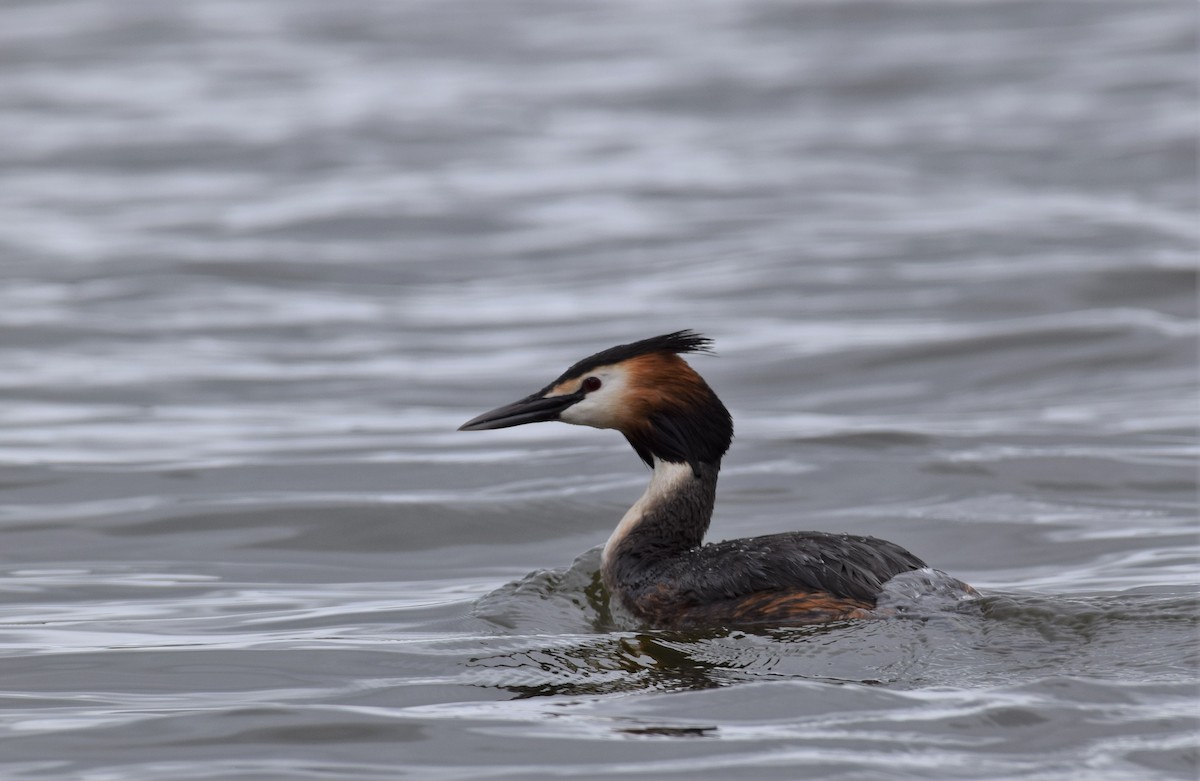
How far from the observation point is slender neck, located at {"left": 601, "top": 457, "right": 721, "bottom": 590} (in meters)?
7.14

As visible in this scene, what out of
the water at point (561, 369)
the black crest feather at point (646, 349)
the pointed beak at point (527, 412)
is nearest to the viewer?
the water at point (561, 369)

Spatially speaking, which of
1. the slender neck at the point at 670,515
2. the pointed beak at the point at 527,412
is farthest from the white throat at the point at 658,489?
the pointed beak at the point at 527,412

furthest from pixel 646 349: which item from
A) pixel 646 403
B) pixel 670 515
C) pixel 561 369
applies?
pixel 561 369

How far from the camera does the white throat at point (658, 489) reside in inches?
283

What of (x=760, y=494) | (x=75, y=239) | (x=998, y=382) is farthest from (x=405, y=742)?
(x=75, y=239)

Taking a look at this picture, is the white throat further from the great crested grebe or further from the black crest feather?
the black crest feather

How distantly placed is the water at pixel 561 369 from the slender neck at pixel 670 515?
0.33 meters

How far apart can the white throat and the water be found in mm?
367

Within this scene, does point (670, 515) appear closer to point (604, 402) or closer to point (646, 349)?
point (604, 402)

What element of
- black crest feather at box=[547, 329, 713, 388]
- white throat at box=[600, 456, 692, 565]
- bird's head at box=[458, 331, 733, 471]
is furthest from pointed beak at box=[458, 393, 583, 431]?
white throat at box=[600, 456, 692, 565]

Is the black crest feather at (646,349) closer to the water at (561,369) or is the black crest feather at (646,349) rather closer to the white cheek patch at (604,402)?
the white cheek patch at (604,402)

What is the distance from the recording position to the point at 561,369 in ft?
39.4

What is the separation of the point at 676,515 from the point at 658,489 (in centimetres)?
12

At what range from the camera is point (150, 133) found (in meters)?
22.0
